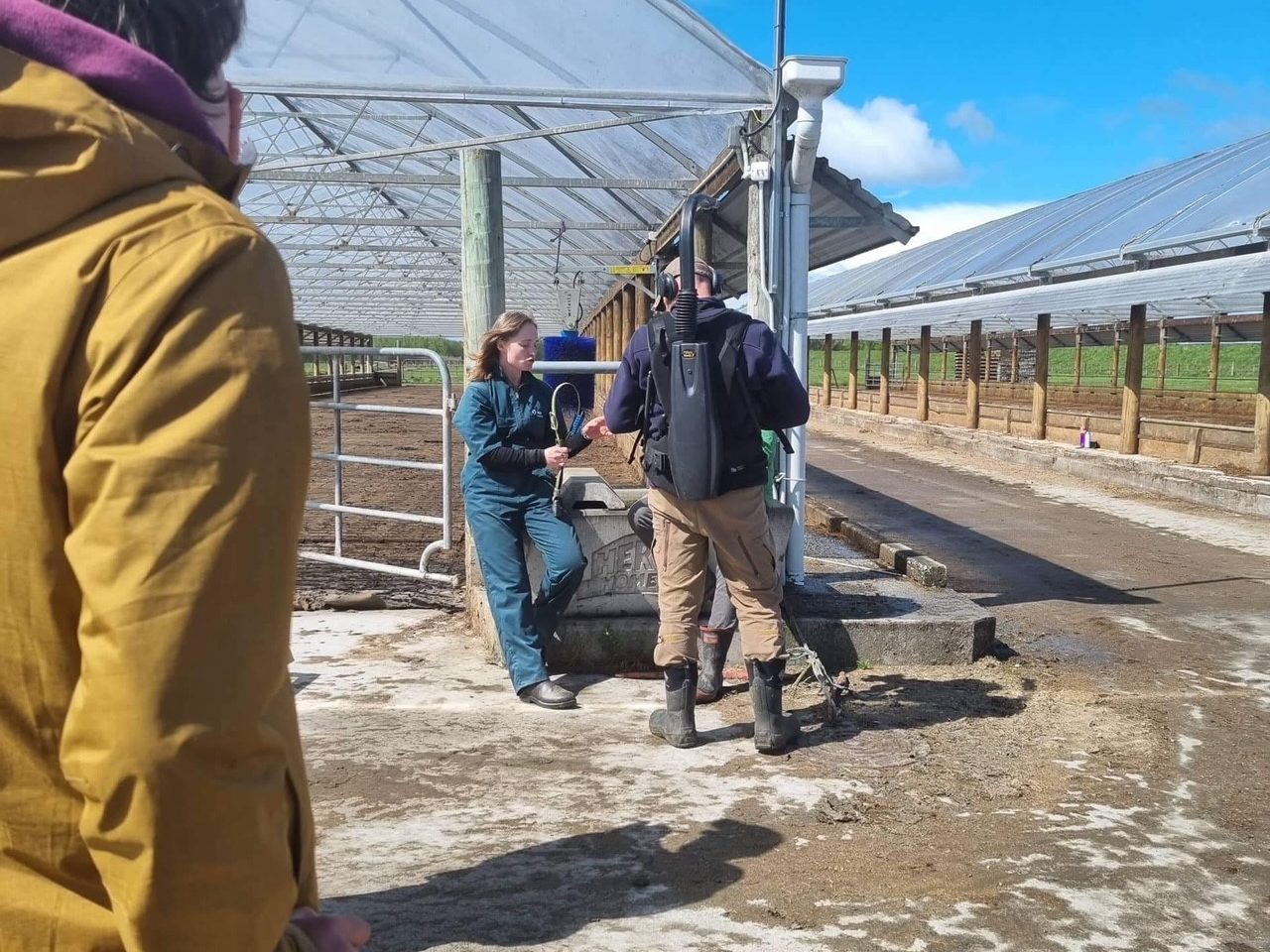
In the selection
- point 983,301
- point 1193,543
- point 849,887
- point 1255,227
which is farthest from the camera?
point 983,301

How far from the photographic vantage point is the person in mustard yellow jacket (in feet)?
2.78

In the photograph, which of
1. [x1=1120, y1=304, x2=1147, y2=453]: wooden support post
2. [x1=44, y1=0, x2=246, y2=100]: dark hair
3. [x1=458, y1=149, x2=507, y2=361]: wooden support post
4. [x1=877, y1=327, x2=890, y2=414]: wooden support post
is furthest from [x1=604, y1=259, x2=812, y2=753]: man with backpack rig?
[x1=877, y1=327, x2=890, y2=414]: wooden support post

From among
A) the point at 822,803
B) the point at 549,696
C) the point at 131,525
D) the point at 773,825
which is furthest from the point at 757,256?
the point at 131,525

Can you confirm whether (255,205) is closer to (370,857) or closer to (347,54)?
(347,54)

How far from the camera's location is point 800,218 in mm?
6305

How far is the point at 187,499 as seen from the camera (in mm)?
852

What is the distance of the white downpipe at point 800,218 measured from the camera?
5.90m

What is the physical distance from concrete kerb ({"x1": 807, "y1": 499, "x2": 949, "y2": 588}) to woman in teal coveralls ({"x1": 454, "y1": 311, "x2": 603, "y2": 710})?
2.64 meters

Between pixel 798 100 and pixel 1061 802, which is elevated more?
pixel 798 100

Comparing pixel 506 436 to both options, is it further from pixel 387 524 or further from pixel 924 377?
pixel 924 377

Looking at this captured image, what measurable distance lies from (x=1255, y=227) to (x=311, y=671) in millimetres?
12419

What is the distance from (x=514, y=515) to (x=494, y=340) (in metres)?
0.85

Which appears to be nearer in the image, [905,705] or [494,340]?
[905,705]

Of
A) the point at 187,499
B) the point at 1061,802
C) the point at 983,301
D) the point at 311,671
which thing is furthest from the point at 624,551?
the point at 983,301
